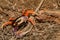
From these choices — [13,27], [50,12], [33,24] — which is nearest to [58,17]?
[50,12]

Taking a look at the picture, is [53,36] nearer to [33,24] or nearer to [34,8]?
[33,24]

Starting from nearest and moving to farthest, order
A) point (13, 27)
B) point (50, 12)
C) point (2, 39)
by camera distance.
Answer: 1. point (2, 39)
2. point (13, 27)
3. point (50, 12)

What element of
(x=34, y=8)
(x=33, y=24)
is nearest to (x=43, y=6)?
(x=34, y=8)

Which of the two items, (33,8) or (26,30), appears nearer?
(26,30)

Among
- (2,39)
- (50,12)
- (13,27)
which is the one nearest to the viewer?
(2,39)

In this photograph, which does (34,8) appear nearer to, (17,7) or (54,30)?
(17,7)

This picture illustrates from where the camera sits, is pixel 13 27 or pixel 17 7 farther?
pixel 17 7

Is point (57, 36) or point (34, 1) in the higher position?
point (34, 1)
